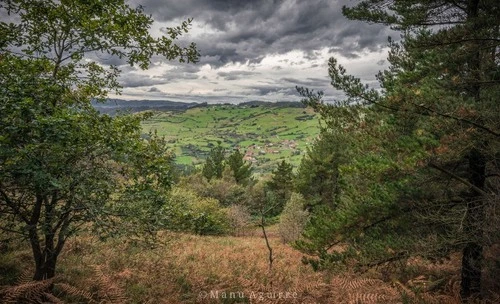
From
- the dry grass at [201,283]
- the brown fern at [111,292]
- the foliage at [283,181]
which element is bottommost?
the foliage at [283,181]

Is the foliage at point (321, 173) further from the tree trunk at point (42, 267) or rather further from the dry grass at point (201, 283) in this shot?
the tree trunk at point (42, 267)

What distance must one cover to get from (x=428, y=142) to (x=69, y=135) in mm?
6715

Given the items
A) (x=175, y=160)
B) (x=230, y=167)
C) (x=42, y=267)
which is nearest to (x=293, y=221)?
(x=175, y=160)

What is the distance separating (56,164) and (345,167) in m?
6.19

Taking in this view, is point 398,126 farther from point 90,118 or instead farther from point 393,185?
point 90,118

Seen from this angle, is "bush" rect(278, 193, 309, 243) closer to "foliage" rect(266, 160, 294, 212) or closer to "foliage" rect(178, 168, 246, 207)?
"foliage" rect(178, 168, 246, 207)

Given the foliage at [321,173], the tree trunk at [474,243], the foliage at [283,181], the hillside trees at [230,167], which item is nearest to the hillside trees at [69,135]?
the tree trunk at [474,243]

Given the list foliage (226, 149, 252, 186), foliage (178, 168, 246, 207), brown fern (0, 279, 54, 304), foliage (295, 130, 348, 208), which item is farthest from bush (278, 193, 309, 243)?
foliage (226, 149, 252, 186)

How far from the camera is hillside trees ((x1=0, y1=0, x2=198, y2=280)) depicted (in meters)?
4.21

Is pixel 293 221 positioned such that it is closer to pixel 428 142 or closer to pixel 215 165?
pixel 428 142

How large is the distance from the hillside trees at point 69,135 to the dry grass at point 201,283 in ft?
4.56

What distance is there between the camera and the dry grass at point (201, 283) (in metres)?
6.26

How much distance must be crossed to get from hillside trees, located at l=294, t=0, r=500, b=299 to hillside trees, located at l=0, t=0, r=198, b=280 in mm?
4186

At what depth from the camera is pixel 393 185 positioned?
8188 mm
